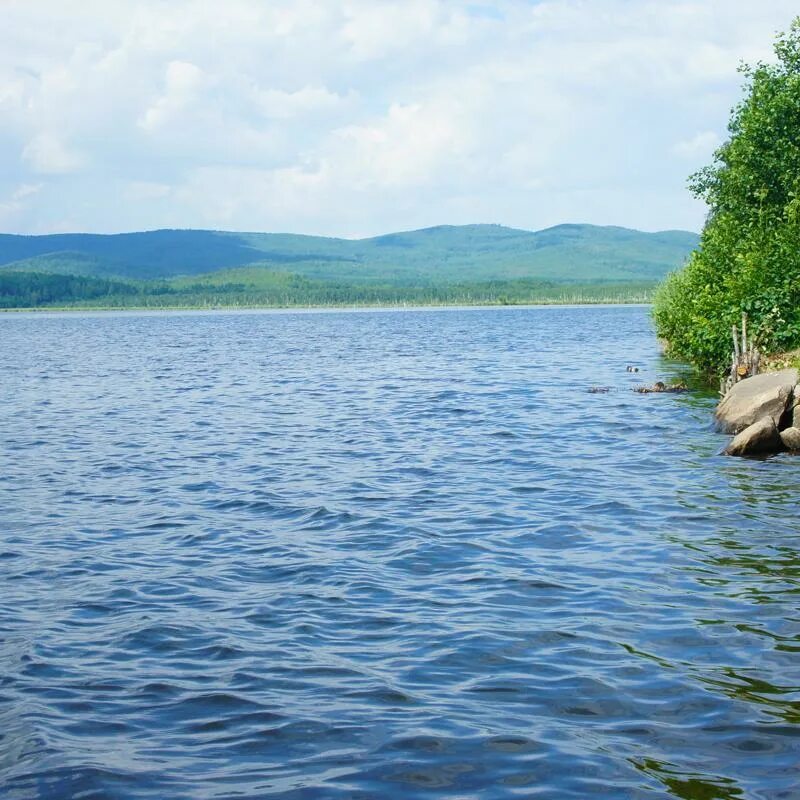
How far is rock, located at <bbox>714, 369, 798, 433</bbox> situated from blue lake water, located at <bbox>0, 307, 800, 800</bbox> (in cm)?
96

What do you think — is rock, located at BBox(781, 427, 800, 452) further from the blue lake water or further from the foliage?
the foliage

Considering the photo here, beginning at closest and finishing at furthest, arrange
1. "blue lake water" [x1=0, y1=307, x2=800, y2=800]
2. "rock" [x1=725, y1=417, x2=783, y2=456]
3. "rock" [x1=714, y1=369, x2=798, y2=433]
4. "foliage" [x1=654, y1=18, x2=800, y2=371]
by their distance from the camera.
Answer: "blue lake water" [x1=0, y1=307, x2=800, y2=800] < "rock" [x1=725, y1=417, x2=783, y2=456] < "rock" [x1=714, y1=369, x2=798, y2=433] < "foliage" [x1=654, y1=18, x2=800, y2=371]

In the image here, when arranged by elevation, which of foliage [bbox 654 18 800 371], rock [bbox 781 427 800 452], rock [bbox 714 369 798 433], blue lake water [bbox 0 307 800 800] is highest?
foliage [bbox 654 18 800 371]

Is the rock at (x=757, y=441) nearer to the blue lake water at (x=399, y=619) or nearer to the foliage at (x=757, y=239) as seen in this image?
the blue lake water at (x=399, y=619)

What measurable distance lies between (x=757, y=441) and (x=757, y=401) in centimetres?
210

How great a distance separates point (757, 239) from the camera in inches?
1314

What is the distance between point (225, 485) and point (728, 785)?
1288 centimetres

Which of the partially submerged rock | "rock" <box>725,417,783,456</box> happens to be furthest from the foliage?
"rock" <box>725,417,783,456</box>

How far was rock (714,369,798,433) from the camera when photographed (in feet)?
72.8

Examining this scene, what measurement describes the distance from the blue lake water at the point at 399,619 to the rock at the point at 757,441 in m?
0.60

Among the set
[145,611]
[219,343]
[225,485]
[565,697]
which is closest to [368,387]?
[225,485]

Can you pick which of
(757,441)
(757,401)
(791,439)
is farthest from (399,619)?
(757,401)

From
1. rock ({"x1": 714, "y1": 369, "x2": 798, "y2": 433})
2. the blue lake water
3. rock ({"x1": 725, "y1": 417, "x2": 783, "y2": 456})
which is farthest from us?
rock ({"x1": 714, "y1": 369, "x2": 798, "y2": 433})

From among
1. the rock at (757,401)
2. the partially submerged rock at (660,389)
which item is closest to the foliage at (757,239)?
Result: the partially submerged rock at (660,389)
